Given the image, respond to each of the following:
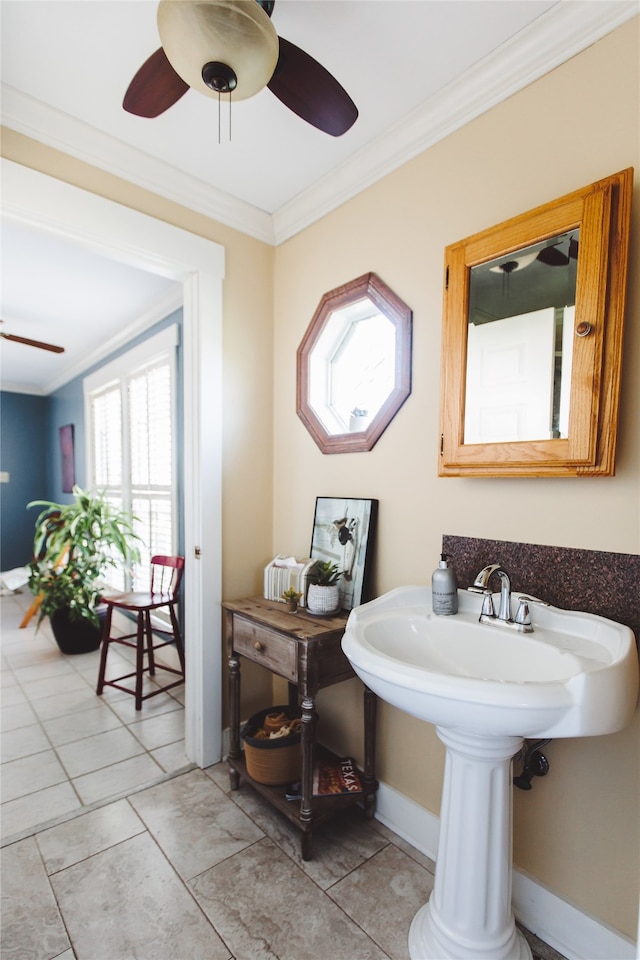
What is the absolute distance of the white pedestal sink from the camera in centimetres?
92

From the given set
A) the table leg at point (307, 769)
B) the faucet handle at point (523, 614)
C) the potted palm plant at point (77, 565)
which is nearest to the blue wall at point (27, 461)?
the potted palm plant at point (77, 565)

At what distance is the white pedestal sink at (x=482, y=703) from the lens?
921 millimetres

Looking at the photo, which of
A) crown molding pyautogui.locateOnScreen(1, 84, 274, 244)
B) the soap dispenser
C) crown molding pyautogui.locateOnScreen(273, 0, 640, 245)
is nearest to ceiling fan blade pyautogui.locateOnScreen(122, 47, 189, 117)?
crown molding pyautogui.locateOnScreen(1, 84, 274, 244)

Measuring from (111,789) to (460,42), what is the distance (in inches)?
118

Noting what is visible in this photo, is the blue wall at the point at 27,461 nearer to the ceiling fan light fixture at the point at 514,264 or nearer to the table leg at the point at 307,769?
the table leg at the point at 307,769

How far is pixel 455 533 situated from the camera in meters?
1.58

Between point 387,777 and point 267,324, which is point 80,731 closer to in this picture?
point 387,777

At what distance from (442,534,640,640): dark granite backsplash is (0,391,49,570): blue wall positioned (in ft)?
21.0

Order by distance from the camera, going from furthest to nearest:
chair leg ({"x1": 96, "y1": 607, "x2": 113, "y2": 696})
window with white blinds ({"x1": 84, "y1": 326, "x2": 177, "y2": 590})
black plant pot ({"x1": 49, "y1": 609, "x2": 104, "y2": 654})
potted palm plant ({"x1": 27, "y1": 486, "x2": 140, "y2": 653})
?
black plant pot ({"x1": 49, "y1": 609, "x2": 104, "y2": 654}) < potted palm plant ({"x1": 27, "y1": 486, "x2": 140, "y2": 653}) < window with white blinds ({"x1": 84, "y1": 326, "x2": 177, "y2": 590}) < chair leg ({"x1": 96, "y1": 607, "x2": 113, "y2": 696})

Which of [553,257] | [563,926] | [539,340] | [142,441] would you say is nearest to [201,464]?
[539,340]

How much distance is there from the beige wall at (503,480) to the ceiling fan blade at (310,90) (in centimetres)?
50

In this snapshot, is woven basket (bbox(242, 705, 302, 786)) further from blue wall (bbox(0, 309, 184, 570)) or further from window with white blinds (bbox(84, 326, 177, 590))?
blue wall (bbox(0, 309, 184, 570))

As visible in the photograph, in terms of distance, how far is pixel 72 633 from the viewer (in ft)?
11.8

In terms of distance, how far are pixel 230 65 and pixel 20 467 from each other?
6418mm
